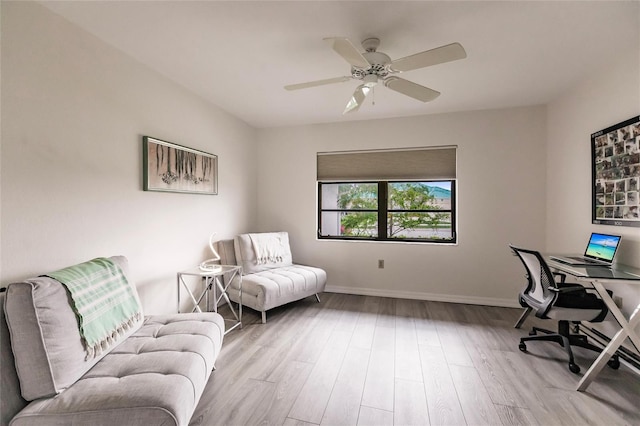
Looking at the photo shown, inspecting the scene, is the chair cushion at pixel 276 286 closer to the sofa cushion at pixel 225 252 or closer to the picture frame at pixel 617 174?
the sofa cushion at pixel 225 252

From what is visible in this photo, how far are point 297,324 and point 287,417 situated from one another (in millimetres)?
1365

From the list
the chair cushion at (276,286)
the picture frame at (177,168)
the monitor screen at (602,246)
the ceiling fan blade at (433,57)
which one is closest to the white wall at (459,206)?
the chair cushion at (276,286)

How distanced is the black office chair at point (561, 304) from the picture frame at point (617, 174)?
2.21 ft

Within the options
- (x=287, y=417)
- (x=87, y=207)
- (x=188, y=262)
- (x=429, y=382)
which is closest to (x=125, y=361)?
(x=287, y=417)

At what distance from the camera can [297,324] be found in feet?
10.0

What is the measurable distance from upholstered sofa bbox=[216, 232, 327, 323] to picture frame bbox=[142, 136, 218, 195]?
0.76 meters

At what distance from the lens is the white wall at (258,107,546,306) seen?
352cm

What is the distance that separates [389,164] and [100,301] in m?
3.41

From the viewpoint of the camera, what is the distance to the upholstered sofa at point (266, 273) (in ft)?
10.2

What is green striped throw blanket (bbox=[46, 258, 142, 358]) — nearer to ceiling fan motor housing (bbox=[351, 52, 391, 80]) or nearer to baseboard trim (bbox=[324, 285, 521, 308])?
ceiling fan motor housing (bbox=[351, 52, 391, 80])

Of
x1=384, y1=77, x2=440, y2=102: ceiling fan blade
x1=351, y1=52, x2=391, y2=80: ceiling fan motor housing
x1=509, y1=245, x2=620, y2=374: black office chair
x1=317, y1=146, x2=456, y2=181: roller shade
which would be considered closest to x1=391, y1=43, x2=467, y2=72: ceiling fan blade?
x1=351, y1=52, x2=391, y2=80: ceiling fan motor housing

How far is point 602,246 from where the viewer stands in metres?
2.44

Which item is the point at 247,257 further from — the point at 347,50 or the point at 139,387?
the point at 347,50

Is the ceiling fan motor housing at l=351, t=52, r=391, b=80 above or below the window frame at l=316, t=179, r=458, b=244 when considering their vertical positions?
above
